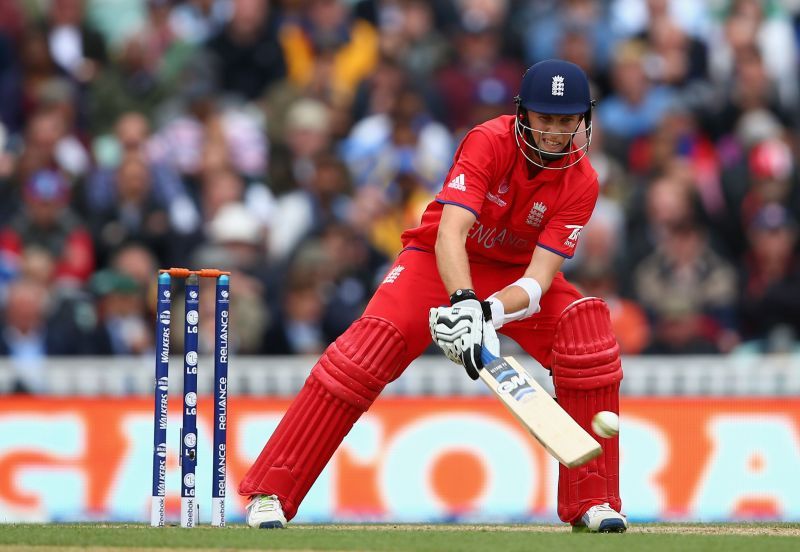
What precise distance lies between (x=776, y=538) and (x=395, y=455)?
359 cm

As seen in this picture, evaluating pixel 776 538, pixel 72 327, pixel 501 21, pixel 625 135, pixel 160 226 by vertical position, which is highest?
pixel 501 21

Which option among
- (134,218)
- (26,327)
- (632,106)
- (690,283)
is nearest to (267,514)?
(26,327)

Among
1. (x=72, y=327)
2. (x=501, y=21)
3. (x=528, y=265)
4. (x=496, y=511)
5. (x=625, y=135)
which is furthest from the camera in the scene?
(x=501, y=21)

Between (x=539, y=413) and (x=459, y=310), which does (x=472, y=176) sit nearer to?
(x=459, y=310)

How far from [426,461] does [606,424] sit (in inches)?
130

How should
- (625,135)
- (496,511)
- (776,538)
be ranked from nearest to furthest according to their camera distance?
(776,538)
(496,511)
(625,135)

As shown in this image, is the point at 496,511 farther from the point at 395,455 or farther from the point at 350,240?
the point at 350,240

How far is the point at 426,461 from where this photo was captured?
374 inches

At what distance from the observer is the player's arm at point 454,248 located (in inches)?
251

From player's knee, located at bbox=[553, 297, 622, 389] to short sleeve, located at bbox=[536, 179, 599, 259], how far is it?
25 cm

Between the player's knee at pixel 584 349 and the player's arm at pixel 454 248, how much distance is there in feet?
1.65

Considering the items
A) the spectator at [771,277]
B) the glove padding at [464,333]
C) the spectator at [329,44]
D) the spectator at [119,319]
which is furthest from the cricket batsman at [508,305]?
the spectator at [329,44]

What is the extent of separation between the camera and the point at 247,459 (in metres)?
9.52

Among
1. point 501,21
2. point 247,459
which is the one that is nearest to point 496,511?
point 247,459
